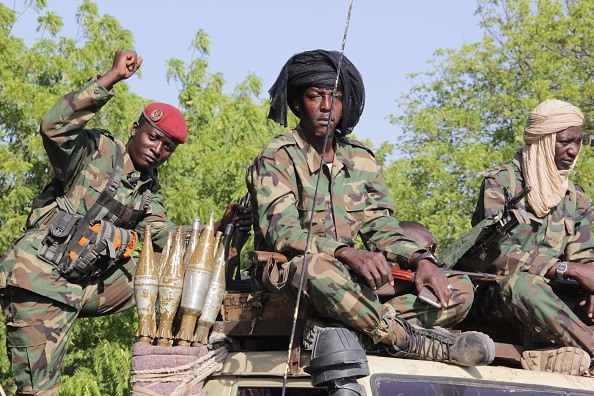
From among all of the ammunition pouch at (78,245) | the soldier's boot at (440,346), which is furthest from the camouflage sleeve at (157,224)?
the soldier's boot at (440,346)

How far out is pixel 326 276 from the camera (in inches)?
187

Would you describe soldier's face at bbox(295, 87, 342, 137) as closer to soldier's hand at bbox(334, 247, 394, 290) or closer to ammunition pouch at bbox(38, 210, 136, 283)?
soldier's hand at bbox(334, 247, 394, 290)

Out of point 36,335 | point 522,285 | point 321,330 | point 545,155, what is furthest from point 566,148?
point 36,335

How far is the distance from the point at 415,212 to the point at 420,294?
47.3ft

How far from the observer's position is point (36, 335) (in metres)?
5.80

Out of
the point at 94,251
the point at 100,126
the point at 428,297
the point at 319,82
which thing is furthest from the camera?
the point at 100,126

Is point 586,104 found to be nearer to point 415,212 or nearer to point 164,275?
point 415,212

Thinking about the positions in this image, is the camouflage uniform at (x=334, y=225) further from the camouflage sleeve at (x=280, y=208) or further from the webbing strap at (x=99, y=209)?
the webbing strap at (x=99, y=209)

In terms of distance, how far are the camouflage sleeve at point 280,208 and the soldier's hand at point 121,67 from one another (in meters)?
0.84

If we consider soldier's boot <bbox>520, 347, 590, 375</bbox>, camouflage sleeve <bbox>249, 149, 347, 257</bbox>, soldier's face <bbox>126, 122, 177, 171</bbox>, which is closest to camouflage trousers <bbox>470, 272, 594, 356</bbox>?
soldier's boot <bbox>520, 347, 590, 375</bbox>

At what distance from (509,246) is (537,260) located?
0.68 ft

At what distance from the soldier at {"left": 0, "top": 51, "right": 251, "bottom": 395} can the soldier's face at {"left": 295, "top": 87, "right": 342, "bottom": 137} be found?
80cm

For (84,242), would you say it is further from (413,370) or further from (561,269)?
(561,269)

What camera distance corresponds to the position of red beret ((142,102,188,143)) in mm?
6148
